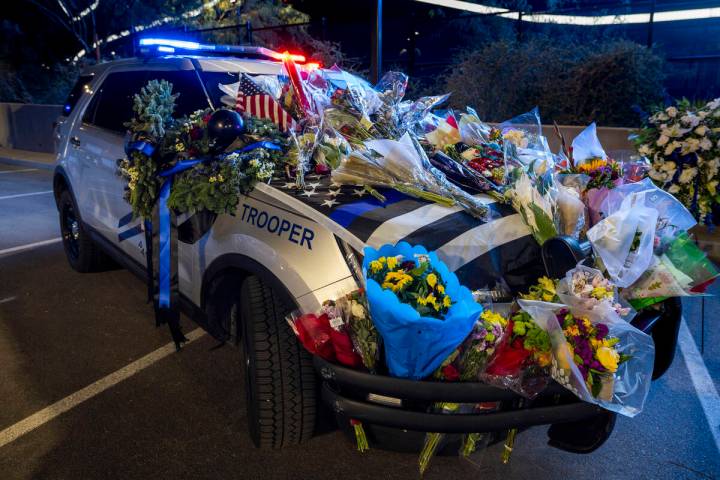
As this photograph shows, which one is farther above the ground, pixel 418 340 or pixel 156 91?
pixel 156 91

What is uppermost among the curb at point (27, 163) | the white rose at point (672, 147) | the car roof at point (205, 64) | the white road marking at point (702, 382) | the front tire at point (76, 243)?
the car roof at point (205, 64)

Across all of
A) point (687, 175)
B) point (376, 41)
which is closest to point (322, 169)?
point (687, 175)

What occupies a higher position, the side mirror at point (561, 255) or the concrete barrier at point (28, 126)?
the side mirror at point (561, 255)

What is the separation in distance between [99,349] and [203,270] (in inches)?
51.9

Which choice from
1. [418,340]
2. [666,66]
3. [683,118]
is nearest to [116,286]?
[418,340]

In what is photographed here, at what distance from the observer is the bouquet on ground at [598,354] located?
219 cm

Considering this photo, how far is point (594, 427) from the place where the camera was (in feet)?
8.16

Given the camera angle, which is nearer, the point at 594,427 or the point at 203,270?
the point at 594,427

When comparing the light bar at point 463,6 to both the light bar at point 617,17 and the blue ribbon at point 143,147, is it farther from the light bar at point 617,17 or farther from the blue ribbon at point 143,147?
the blue ribbon at point 143,147

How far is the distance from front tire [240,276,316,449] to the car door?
1588 mm

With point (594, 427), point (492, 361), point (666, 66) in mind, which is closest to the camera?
point (492, 361)

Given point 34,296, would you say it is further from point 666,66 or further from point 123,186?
point 666,66

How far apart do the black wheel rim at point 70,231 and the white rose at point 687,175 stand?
16.6ft

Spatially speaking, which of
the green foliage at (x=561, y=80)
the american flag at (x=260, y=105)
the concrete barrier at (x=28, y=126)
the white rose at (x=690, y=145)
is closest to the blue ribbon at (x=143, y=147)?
the american flag at (x=260, y=105)
